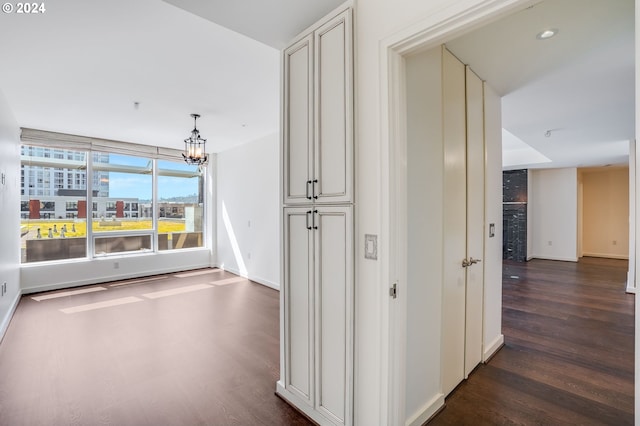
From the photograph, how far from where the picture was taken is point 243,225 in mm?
5930

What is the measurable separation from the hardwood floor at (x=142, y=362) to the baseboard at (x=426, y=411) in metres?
0.67

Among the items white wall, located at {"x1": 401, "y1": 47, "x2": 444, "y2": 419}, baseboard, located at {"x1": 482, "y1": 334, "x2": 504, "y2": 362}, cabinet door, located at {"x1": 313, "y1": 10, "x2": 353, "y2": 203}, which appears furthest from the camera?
baseboard, located at {"x1": 482, "y1": 334, "x2": 504, "y2": 362}

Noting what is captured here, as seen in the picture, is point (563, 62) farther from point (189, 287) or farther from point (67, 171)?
point (67, 171)

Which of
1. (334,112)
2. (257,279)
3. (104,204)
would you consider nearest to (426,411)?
(334,112)

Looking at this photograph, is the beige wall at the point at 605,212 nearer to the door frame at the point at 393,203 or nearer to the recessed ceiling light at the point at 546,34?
the recessed ceiling light at the point at 546,34

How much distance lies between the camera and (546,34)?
199 cm

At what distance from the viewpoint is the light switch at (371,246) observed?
160cm

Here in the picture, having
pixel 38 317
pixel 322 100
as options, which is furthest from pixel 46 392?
pixel 322 100

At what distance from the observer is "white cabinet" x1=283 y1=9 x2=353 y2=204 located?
1.67 m

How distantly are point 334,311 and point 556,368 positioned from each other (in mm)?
2159

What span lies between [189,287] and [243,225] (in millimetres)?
1435

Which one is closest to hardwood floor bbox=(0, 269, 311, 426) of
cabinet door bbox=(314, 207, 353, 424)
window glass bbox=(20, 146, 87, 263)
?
cabinet door bbox=(314, 207, 353, 424)

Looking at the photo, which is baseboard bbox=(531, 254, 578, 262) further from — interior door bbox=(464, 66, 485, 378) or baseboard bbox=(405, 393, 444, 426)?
baseboard bbox=(405, 393, 444, 426)

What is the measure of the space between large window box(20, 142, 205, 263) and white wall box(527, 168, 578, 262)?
8.52 metres
